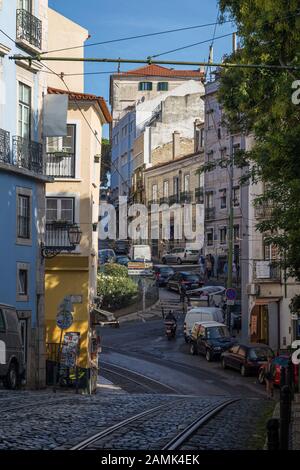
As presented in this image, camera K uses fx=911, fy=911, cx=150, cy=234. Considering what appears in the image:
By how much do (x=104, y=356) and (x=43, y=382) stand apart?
11.9m

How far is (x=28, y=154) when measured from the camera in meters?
30.0

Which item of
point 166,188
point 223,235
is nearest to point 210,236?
point 223,235

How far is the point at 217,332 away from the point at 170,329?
5860 mm

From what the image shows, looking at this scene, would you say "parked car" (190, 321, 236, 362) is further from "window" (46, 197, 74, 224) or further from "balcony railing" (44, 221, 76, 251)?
"balcony railing" (44, 221, 76, 251)

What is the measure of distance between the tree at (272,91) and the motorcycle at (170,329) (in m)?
25.5

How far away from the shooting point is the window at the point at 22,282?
96.3ft

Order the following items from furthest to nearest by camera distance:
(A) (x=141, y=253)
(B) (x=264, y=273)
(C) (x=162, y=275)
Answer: (A) (x=141, y=253), (C) (x=162, y=275), (B) (x=264, y=273)

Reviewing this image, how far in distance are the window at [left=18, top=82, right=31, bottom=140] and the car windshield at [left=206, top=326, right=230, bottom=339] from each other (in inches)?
622

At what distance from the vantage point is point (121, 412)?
17688 millimetres

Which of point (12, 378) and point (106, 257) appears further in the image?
point (106, 257)

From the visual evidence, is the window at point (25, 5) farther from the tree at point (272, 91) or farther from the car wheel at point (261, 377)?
the car wheel at point (261, 377)

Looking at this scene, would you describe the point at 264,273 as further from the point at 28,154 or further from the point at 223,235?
the point at 223,235

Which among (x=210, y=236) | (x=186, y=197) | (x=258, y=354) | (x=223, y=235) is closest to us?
(x=258, y=354)
